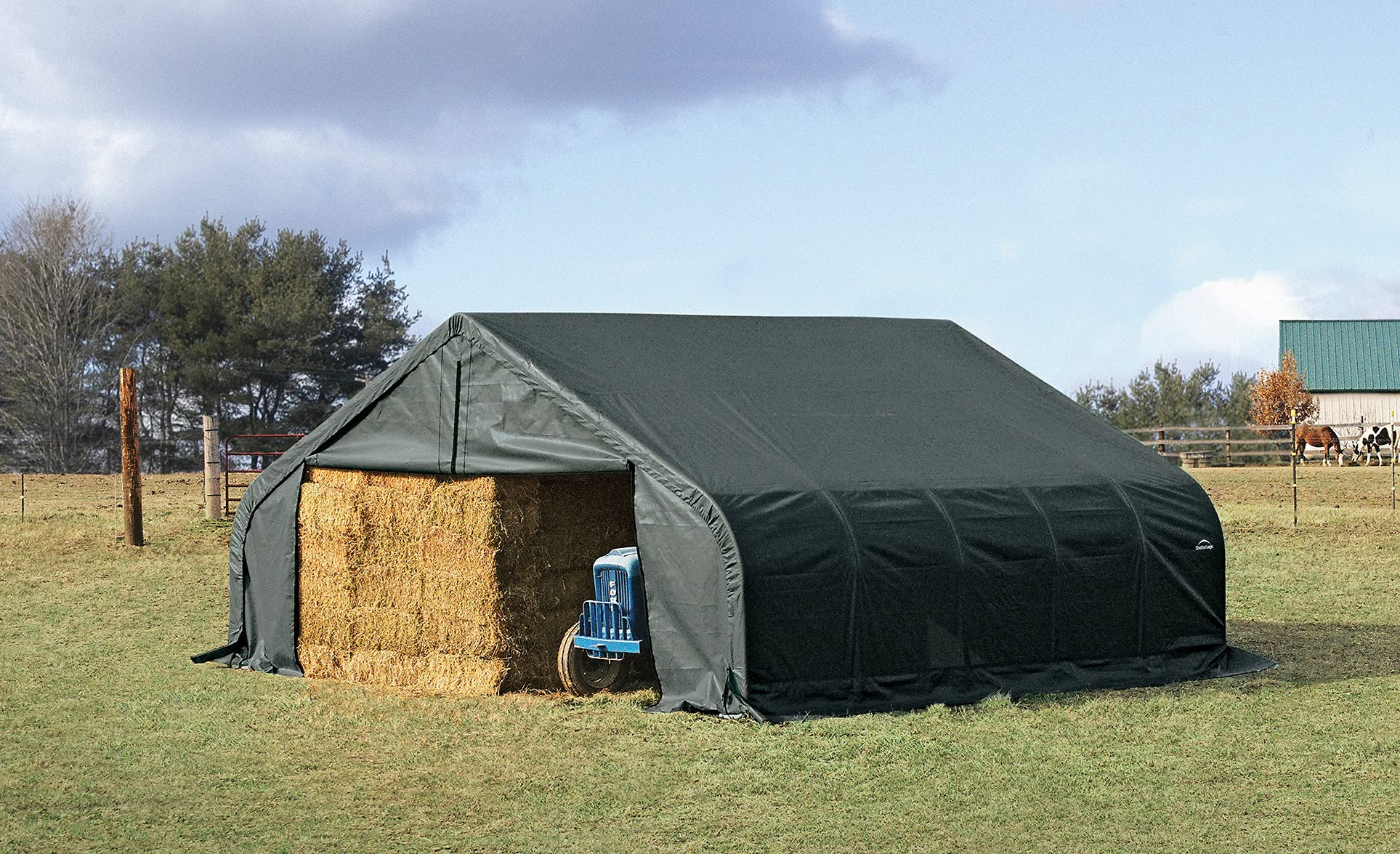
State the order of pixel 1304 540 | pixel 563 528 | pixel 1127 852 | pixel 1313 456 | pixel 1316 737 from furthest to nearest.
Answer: pixel 1313 456, pixel 1304 540, pixel 563 528, pixel 1316 737, pixel 1127 852

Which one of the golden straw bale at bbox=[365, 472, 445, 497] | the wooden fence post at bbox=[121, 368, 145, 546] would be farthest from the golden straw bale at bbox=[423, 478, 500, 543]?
the wooden fence post at bbox=[121, 368, 145, 546]

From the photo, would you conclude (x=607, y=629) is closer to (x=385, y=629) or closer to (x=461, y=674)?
(x=461, y=674)

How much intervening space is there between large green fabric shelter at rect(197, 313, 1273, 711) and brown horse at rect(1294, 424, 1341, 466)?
36824mm

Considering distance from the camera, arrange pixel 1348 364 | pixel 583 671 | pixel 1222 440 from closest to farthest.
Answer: pixel 583 671
pixel 1222 440
pixel 1348 364

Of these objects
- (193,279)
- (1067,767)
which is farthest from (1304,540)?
(193,279)

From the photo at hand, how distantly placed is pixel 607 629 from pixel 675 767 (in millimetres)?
2466

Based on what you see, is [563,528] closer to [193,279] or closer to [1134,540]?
[1134,540]

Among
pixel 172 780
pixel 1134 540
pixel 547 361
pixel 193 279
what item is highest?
pixel 193 279

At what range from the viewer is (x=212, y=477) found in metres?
28.4

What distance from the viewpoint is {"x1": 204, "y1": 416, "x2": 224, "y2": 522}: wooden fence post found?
93.4 ft

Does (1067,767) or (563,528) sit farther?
(563,528)

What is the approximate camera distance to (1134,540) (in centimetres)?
1257

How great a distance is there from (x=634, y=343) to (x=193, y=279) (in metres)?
42.7

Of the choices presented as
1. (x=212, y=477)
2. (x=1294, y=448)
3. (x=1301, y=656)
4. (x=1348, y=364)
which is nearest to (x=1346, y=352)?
(x=1348, y=364)
